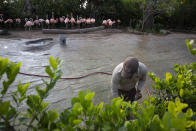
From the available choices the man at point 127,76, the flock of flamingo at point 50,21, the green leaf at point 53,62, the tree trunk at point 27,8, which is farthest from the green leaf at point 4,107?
the tree trunk at point 27,8

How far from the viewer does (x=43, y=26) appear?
14875mm

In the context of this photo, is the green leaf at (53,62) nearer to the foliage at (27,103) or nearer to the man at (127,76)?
the foliage at (27,103)

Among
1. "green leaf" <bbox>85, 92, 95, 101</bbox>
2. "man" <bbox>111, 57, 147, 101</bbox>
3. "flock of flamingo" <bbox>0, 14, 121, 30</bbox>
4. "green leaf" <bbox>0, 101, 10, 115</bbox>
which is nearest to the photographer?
"green leaf" <bbox>0, 101, 10, 115</bbox>

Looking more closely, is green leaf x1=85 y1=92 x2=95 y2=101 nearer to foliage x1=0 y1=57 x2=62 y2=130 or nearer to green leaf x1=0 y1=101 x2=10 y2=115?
foliage x1=0 y1=57 x2=62 y2=130

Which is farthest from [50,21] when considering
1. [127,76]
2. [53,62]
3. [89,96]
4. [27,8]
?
[89,96]

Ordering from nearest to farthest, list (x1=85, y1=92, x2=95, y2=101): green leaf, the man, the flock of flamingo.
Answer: (x1=85, y1=92, x2=95, y2=101): green leaf < the man < the flock of flamingo

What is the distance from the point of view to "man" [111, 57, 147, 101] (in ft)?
7.29

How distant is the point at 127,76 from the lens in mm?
2307

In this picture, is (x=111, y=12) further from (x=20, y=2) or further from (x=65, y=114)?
(x=65, y=114)

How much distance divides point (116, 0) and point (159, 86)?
16.4 m

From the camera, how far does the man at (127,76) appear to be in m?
2.22

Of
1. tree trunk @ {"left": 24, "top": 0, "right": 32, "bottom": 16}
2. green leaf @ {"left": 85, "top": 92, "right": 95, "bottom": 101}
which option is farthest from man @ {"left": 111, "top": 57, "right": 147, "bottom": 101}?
tree trunk @ {"left": 24, "top": 0, "right": 32, "bottom": 16}

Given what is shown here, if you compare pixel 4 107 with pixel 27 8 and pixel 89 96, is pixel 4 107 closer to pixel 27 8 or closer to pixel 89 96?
pixel 89 96

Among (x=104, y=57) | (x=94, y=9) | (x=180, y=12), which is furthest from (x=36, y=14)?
(x=180, y=12)
